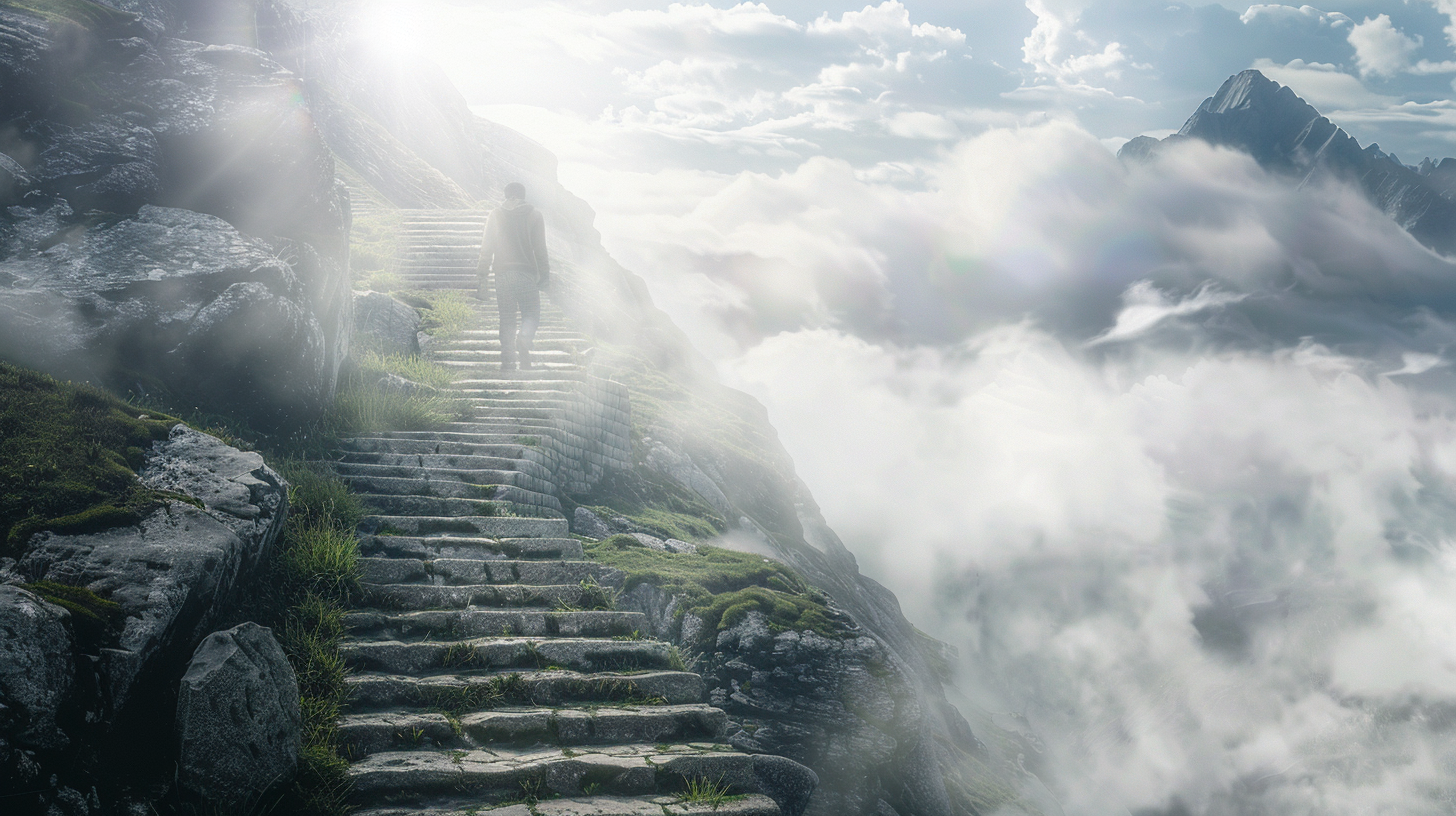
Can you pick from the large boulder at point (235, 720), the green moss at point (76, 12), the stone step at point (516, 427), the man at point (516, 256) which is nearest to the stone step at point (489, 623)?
the large boulder at point (235, 720)

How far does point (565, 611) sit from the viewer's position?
6238 mm

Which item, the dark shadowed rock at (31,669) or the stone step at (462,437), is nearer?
the dark shadowed rock at (31,669)

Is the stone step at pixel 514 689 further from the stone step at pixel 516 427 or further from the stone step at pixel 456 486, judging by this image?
the stone step at pixel 516 427

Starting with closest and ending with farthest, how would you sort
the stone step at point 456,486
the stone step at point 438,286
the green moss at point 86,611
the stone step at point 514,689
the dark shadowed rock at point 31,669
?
the dark shadowed rock at point 31,669, the green moss at point 86,611, the stone step at point 514,689, the stone step at point 456,486, the stone step at point 438,286

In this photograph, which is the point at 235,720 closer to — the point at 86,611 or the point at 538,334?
the point at 86,611

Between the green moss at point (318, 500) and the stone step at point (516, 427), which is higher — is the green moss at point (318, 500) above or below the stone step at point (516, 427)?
above

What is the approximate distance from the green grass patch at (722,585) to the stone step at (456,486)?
101 centimetres

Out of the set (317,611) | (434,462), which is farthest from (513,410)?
(317,611)

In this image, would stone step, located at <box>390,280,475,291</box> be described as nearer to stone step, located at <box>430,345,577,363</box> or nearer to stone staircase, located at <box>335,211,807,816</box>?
stone step, located at <box>430,345,577,363</box>

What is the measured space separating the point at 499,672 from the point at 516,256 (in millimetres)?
7547

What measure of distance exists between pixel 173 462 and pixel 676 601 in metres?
5.65

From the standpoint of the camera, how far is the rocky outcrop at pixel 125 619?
2955mm

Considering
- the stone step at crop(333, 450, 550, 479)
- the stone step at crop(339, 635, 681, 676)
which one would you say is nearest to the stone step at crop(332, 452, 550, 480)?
the stone step at crop(333, 450, 550, 479)

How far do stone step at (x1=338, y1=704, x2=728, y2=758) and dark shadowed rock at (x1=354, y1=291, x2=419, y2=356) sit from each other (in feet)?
28.0
